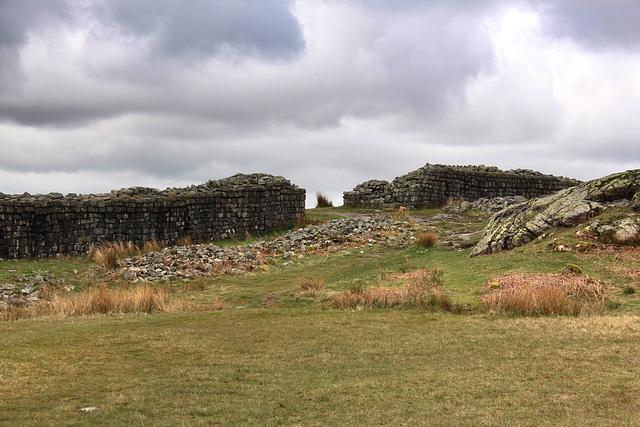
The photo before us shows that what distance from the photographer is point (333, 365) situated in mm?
6375

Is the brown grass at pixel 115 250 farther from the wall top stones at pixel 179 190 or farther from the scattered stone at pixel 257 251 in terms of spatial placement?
the wall top stones at pixel 179 190

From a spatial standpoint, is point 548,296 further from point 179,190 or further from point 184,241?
point 179,190

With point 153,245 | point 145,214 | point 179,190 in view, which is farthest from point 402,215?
point 145,214

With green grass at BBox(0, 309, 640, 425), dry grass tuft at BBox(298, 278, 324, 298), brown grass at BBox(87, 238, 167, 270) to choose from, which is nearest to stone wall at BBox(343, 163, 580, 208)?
brown grass at BBox(87, 238, 167, 270)

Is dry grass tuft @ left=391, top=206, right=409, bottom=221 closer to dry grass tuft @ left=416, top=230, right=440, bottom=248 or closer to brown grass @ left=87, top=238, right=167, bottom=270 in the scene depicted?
dry grass tuft @ left=416, top=230, right=440, bottom=248

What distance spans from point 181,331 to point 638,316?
6347 mm

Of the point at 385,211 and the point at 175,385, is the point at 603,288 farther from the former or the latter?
the point at 385,211

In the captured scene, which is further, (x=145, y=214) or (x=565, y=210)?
(x=145, y=214)

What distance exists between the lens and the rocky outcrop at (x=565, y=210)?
12945 mm

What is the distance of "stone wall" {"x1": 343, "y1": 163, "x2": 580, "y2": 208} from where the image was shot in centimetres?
2750

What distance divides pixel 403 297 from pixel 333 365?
13.3 feet

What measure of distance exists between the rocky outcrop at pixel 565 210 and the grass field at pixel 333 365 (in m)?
2.22

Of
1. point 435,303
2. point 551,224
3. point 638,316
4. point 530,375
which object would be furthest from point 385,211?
point 530,375

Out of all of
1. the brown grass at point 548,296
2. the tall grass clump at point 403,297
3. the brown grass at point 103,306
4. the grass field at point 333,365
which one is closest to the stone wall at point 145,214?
the brown grass at point 103,306
